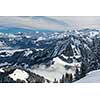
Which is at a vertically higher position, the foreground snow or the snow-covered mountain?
the snow-covered mountain

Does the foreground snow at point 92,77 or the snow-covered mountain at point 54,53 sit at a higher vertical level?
the snow-covered mountain at point 54,53

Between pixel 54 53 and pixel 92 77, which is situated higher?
pixel 54 53

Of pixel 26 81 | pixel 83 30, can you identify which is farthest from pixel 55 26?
pixel 26 81

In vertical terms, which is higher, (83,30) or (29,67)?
(83,30)
